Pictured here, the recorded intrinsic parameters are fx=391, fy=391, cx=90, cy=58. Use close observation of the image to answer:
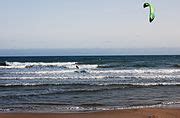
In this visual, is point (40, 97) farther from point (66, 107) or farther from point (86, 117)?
point (86, 117)

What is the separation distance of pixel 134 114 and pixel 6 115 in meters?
3.72

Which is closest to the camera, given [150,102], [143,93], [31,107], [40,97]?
A: [31,107]

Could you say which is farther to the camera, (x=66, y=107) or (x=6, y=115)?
(x=66, y=107)

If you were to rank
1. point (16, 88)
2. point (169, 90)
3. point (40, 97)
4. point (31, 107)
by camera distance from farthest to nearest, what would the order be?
1. point (16, 88)
2. point (169, 90)
3. point (40, 97)
4. point (31, 107)

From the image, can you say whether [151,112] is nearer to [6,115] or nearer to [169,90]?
[6,115]

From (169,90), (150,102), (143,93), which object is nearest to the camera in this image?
(150,102)

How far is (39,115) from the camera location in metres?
11.3

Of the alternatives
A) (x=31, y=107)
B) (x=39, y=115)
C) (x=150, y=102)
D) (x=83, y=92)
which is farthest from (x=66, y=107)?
(x=83, y=92)

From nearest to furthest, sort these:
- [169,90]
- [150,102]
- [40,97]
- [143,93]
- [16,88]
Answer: [150,102] → [40,97] → [143,93] → [169,90] → [16,88]

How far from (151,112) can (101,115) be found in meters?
1.45

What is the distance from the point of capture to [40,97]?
1673cm

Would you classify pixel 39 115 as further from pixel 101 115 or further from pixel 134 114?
pixel 134 114

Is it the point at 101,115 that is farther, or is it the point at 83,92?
the point at 83,92

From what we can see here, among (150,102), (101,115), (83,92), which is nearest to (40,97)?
(83,92)
